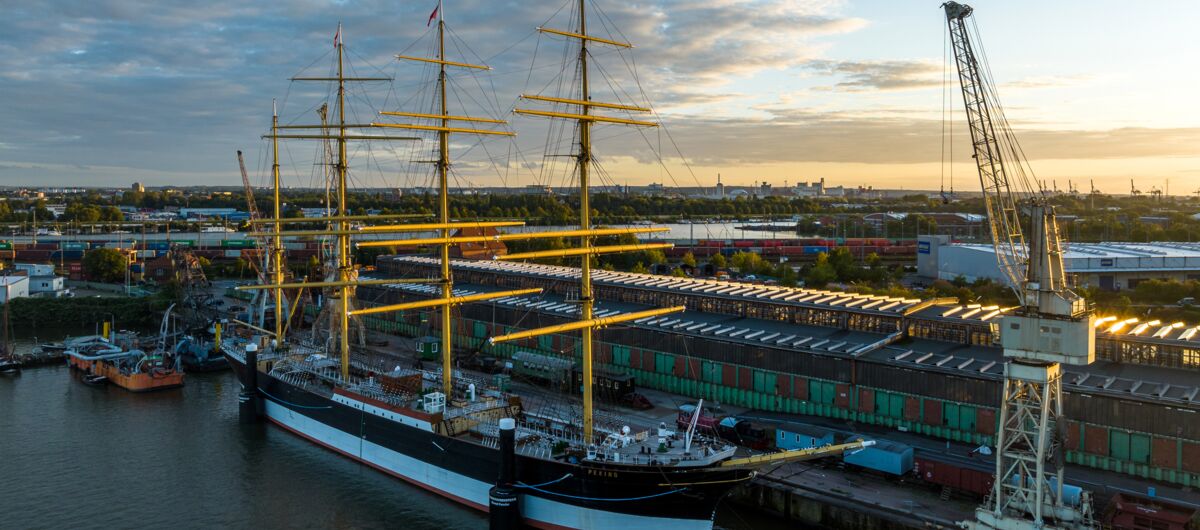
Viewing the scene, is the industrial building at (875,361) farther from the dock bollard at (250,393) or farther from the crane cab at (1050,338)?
the dock bollard at (250,393)

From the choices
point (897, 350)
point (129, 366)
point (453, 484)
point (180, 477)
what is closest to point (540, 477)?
point (453, 484)

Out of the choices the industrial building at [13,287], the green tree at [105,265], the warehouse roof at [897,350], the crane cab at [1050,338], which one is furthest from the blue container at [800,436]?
the green tree at [105,265]

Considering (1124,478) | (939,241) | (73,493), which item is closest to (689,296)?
(1124,478)

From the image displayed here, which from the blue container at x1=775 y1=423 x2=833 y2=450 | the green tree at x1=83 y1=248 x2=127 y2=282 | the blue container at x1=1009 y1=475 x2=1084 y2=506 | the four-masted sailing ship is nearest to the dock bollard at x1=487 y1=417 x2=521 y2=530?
the four-masted sailing ship

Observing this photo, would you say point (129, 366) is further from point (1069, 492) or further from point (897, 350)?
point (1069, 492)

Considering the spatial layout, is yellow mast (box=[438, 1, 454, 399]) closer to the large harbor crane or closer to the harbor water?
the harbor water
